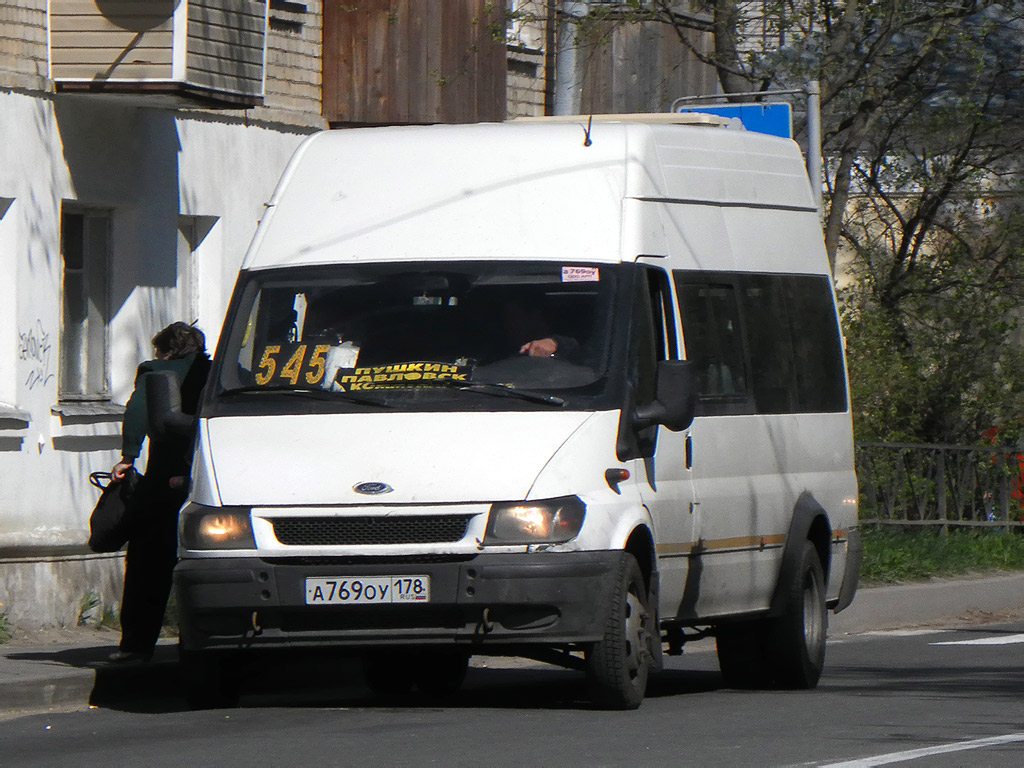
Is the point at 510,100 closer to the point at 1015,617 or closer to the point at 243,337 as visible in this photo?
the point at 1015,617

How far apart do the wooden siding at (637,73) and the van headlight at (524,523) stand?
14.7 m

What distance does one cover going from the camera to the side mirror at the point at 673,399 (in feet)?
30.4

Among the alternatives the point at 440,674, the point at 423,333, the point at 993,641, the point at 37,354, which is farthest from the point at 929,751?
the point at 37,354

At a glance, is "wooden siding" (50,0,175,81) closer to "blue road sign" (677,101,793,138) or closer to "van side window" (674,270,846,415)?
"blue road sign" (677,101,793,138)

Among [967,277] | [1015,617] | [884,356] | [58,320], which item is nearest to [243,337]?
[58,320]

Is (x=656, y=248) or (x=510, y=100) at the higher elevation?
(x=510, y=100)

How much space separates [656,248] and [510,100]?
36.6ft

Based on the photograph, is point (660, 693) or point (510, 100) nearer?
point (660, 693)

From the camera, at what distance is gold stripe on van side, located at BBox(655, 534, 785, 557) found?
9.74 meters

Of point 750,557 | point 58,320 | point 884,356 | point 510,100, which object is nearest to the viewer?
point 750,557

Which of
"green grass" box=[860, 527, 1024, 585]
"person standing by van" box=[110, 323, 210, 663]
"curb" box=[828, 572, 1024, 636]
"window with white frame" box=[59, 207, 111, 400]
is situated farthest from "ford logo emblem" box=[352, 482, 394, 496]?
"green grass" box=[860, 527, 1024, 585]

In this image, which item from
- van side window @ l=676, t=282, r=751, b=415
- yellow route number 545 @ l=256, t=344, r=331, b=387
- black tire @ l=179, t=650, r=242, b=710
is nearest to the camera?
yellow route number 545 @ l=256, t=344, r=331, b=387

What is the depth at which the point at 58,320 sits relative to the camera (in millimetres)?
14336

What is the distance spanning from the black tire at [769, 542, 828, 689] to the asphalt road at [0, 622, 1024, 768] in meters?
0.13
